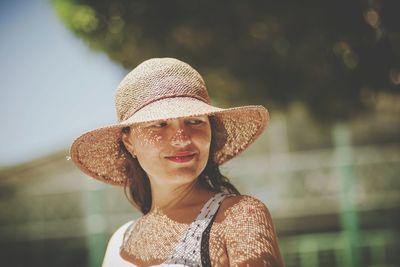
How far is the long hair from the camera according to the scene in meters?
2.08

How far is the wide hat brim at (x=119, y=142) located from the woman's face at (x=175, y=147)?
77 millimetres

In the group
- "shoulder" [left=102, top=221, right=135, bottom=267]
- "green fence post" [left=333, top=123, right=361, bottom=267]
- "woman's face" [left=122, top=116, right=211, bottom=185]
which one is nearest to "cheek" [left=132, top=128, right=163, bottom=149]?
"woman's face" [left=122, top=116, right=211, bottom=185]

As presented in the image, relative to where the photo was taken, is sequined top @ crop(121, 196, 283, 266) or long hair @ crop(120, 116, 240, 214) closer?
sequined top @ crop(121, 196, 283, 266)

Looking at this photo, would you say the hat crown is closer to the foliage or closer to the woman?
the woman

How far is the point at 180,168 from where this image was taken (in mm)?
1831

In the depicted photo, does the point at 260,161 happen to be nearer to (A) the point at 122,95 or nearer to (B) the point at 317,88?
(B) the point at 317,88

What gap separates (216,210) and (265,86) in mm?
3722

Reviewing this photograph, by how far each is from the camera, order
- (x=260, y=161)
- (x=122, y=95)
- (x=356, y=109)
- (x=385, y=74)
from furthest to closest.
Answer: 1. (x=260, y=161)
2. (x=356, y=109)
3. (x=385, y=74)
4. (x=122, y=95)

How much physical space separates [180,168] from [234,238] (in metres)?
0.30

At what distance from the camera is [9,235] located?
8.57 m

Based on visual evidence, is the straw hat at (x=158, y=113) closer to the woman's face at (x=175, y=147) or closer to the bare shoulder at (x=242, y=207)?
the woman's face at (x=175, y=147)

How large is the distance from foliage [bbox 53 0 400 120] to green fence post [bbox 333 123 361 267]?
1122mm

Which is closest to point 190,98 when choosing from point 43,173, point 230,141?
point 230,141

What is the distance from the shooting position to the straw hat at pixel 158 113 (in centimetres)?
184
